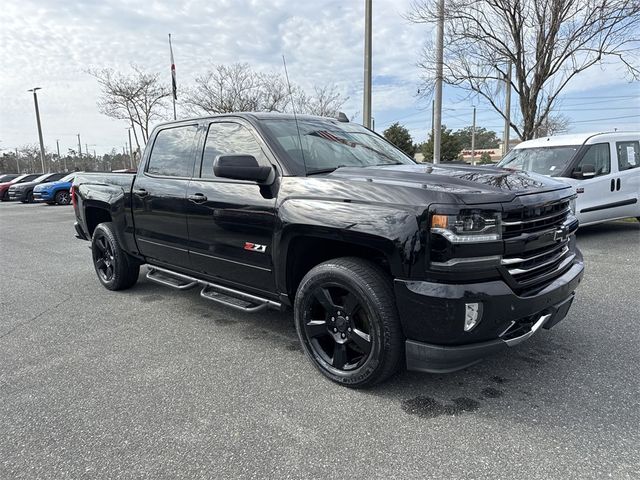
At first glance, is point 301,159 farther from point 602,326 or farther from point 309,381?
point 602,326

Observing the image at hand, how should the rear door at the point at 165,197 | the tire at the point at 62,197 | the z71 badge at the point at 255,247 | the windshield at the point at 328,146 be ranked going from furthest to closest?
the tire at the point at 62,197, the rear door at the point at 165,197, the windshield at the point at 328,146, the z71 badge at the point at 255,247

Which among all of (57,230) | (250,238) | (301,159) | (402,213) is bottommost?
(57,230)

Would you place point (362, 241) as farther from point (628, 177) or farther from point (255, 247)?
point (628, 177)

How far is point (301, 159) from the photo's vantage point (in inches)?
136

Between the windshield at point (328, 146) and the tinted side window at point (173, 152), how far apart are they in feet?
3.15

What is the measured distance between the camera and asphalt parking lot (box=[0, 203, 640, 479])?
A: 229cm

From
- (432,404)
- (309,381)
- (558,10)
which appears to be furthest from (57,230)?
(558,10)

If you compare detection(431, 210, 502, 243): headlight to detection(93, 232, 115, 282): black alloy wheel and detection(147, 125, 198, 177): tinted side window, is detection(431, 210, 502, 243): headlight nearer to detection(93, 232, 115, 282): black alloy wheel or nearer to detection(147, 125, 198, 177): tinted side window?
detection(147, 125, 198, 177): tinted side window

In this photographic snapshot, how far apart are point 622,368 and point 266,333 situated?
2740 millimetres

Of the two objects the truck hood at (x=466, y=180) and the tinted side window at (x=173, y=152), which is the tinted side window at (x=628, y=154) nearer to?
the truck hood at (x=466, y=180)

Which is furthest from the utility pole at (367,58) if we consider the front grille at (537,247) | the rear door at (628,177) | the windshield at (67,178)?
the windshield at (67,178)

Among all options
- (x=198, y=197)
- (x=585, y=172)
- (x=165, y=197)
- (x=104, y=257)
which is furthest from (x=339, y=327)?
(x=585, y=172)

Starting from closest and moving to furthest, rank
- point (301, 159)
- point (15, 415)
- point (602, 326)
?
1. point (15, 415)
2. point (301, 159)
3. point (602, 326)

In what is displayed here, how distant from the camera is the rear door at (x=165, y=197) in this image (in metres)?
4.17
